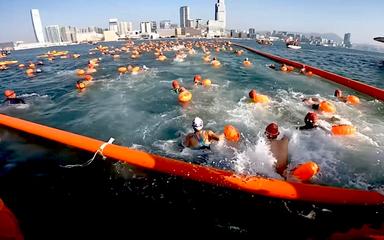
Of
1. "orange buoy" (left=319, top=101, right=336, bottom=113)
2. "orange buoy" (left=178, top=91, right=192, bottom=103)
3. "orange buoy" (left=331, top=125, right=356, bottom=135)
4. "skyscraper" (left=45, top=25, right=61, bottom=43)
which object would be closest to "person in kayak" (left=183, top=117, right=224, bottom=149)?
"orange buoy" (left=331, top=125, right=356, bottom=135)

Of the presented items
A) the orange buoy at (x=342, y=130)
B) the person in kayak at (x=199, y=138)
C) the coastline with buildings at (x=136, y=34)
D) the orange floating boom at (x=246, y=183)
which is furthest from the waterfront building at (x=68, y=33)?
the orange buoy at (x=342, y=130)

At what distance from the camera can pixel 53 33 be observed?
191000 millimetres

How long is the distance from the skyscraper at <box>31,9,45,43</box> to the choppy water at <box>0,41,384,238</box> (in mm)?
194996

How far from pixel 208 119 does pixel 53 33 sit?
218m

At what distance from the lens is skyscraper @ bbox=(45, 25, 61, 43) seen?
18525 centimetres

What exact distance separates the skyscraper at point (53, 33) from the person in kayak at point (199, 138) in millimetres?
207914

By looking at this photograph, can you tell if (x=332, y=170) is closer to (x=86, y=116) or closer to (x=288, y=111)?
(x=288, y=111)

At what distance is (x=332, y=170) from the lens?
7.37m

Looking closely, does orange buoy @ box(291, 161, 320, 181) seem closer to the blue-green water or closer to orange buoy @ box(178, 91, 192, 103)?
the blue-green water

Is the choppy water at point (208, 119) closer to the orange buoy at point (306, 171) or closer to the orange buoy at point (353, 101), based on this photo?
the orange buoy at point (353, 101)

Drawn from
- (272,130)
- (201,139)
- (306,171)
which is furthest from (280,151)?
(201,139)

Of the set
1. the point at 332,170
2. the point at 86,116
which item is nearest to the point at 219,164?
the point at 332,170

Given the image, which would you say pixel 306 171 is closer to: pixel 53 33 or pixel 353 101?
pixel 353 101

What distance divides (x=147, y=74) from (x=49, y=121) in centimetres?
1084
